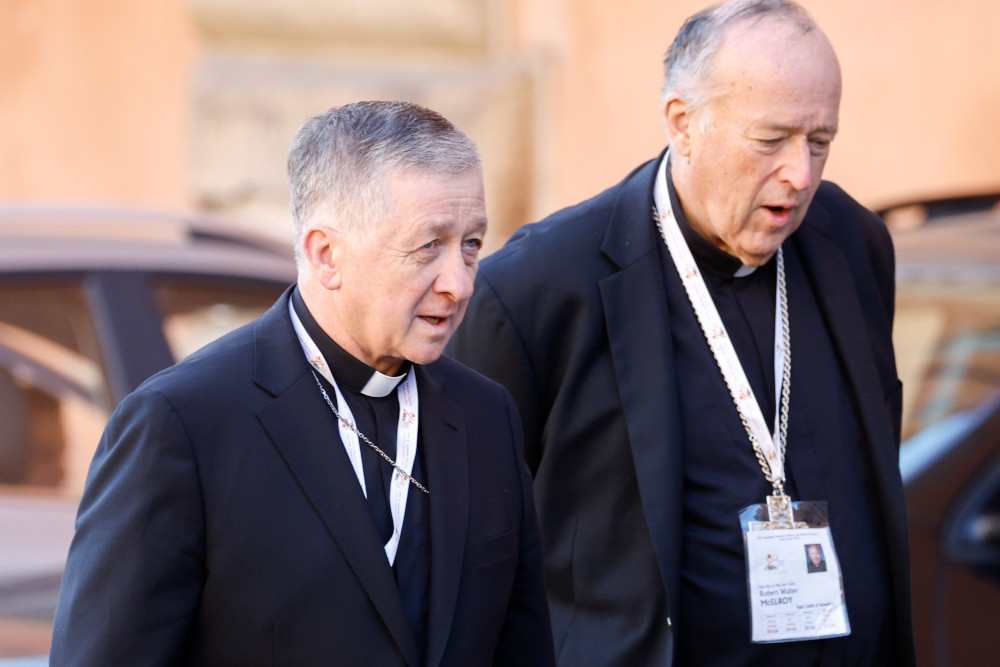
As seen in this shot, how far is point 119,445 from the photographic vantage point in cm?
159

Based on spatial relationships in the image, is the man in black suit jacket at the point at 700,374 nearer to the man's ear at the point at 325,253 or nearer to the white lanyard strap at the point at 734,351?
the white lanyard strap at the point at 734,351

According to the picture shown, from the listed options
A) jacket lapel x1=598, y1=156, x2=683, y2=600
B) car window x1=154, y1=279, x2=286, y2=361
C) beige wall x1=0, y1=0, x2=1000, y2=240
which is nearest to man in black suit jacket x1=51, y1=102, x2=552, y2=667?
jacket lapel x1=598, y1=156, x2=683, y2=600

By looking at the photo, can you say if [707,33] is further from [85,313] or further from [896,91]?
[896,91]

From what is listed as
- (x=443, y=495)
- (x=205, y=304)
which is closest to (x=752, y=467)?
(x=443, y=495)

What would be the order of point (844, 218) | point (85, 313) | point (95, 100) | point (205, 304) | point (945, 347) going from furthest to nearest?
point (95, 100) < point (945, 347) < point (205, 304) < point (85, 313) < point (844, 218)

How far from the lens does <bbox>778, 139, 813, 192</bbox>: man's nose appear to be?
2197mm

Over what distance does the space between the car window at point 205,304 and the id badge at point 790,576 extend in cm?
171

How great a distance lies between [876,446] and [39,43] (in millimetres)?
6714

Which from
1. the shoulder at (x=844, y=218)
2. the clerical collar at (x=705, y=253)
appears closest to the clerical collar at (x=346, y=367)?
the clerical collar at (x=705, y=253)

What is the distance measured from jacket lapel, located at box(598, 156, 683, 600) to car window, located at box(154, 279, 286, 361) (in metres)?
1.45

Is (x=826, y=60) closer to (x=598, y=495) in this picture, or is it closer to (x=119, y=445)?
(x=598, y=495)

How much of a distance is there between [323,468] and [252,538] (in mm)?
127

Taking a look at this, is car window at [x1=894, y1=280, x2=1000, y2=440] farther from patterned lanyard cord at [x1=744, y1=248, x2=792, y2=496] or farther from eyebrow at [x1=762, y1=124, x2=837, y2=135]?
eyebrow at [x1=762, y1=124, x2=837, y2=135]

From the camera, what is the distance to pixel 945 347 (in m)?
3.78
